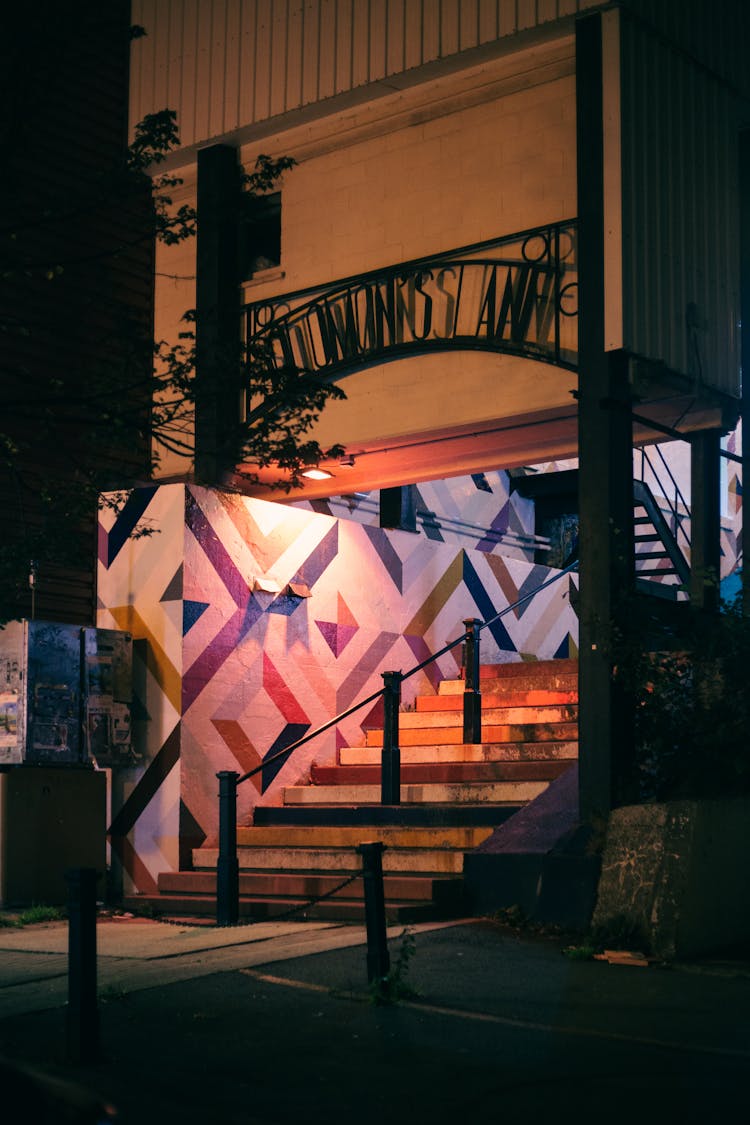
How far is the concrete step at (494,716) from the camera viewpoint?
15078mm

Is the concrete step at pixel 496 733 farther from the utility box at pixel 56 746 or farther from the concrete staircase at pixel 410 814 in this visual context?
the utility box at pixel 56 746

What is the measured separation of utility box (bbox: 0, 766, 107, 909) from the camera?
13391mm

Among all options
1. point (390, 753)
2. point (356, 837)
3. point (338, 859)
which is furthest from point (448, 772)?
point (338, 859)

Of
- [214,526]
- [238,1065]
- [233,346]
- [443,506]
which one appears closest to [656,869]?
[238,1065]

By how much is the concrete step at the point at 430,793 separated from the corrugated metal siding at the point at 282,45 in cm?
653

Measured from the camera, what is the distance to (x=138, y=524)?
581 inches

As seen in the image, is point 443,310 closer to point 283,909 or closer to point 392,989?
point 283,909

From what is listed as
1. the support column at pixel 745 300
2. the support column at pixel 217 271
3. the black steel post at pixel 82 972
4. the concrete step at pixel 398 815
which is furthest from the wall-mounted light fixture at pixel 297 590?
the black steel post at pixel 82 972

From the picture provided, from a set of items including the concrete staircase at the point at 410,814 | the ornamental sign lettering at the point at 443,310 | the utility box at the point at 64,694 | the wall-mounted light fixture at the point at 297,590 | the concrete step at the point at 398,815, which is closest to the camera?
the concrete staircase at the point at 410,814

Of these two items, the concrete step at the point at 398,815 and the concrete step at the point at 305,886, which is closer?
the concrete step at the point at 305,886

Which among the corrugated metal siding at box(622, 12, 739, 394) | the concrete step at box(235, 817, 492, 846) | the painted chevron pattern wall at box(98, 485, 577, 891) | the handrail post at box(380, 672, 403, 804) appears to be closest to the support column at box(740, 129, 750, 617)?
the corrugated metal siding at box(622, 12, 739, 394)

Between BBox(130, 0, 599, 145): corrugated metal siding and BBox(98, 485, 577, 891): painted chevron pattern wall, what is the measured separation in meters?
4.01

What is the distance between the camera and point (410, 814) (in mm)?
13188

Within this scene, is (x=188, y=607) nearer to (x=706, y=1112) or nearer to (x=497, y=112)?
(x=497, y=112)
